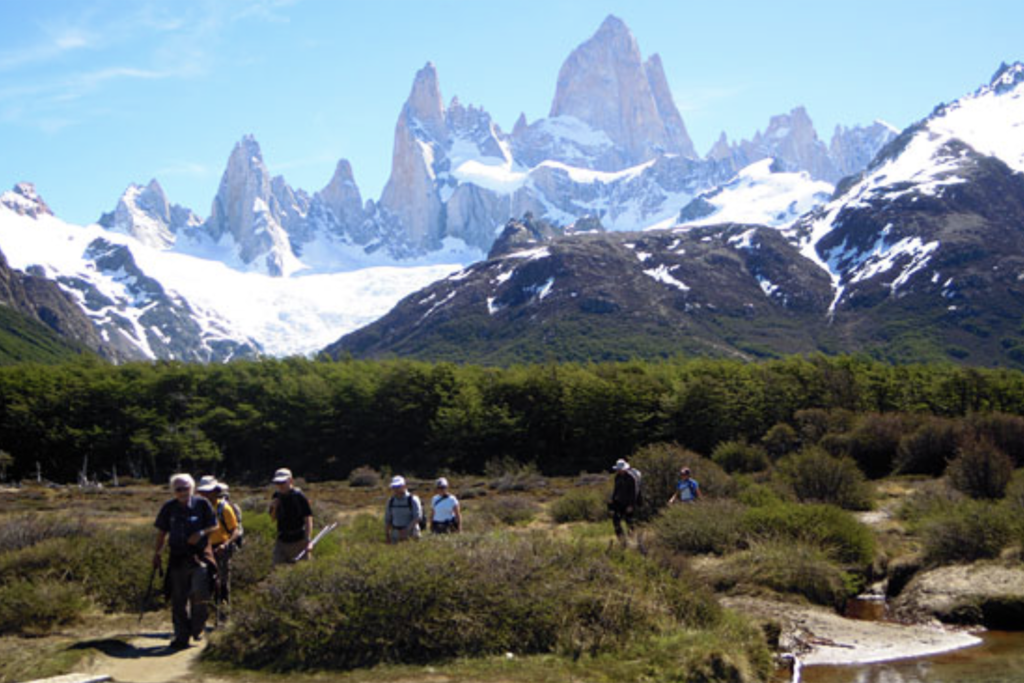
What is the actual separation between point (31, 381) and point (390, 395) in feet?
78.3

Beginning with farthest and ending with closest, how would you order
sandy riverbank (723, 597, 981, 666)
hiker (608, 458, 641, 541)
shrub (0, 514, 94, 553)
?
hiker (608, 458, 641, 541), shrub (0, 514, 94, 553), sandy riverbank (723, 597, 981, 666)

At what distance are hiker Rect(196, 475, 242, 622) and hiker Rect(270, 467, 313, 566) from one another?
1.85ft

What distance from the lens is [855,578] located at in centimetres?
1593

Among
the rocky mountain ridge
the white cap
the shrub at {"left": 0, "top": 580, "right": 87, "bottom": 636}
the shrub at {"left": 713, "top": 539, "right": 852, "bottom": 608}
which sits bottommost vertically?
the shrub at {"left": 713, "top": 539, "right": 852, "bottom": 608}

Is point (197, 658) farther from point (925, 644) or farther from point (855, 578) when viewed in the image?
point (855, 578)

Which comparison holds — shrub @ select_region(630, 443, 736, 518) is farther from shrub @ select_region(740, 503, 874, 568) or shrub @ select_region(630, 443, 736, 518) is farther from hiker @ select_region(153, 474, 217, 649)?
hiker @ select_region(153, 474, 217, 649)

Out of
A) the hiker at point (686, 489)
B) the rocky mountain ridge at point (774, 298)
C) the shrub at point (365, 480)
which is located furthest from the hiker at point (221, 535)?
the rocky mountain ridge at point (774, 298)

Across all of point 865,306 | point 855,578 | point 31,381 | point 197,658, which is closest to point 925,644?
point 855,578

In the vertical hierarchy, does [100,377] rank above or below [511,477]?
above

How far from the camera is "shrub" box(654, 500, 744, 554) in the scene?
1689 centimetres

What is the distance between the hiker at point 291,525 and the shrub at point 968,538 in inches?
448

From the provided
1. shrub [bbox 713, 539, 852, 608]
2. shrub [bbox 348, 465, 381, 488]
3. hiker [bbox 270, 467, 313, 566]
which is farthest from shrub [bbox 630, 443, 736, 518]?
shrub [bbox 348, 465, 381, 488]

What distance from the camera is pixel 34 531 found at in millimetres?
13406

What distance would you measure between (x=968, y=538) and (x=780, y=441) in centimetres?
2773
